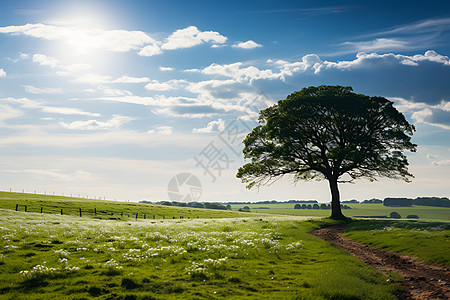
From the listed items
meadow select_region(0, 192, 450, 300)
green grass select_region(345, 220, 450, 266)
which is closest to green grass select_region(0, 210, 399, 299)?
meadow select_region(0, 192, 450, 300)

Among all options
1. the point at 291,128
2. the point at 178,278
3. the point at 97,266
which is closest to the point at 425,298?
the point at 178,278

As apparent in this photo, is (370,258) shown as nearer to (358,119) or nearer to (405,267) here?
(405,267)

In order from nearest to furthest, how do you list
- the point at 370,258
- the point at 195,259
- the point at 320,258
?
the point at 195,259, the point at 320,258, the point at 370,258

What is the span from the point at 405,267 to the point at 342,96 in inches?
→ 1332

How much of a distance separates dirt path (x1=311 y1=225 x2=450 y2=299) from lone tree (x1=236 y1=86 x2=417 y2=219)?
83.5 ft

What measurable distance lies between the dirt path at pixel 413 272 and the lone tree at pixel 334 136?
25437mm

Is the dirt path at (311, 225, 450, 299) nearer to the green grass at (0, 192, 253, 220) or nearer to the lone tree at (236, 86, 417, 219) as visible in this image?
the lone tree at (236, 86, 417, 219)

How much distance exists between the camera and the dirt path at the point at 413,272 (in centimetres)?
1320

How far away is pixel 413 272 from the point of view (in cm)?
1698

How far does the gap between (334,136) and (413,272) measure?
34523mm

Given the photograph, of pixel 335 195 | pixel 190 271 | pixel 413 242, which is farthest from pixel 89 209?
pixel 413 242

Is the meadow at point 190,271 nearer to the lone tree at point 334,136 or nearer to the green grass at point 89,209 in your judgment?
the lone tree at point 334,136

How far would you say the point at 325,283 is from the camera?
1273cm

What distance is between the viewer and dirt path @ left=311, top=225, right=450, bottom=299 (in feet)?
43.3
